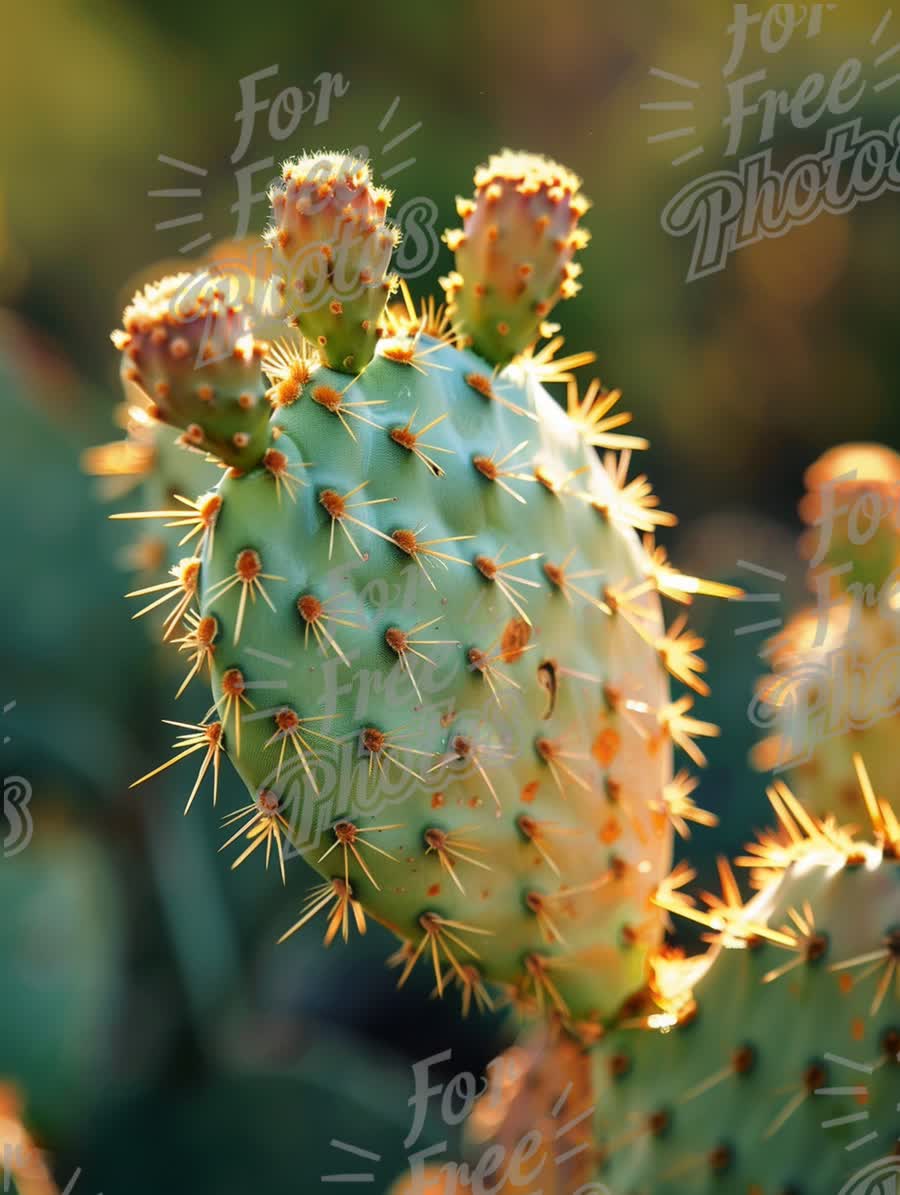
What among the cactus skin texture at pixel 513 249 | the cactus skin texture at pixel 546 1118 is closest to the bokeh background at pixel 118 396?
the cactus skin texture at pixel 546 1118

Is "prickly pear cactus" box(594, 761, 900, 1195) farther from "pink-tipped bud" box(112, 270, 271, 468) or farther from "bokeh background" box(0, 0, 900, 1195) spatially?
"bokeh background" box(0, 0, 900, 1195)

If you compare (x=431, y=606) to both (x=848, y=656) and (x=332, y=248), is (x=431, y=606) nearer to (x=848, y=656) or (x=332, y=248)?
(x=332, y=248)

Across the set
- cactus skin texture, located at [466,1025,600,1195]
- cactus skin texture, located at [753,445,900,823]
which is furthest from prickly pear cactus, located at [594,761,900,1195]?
cactus skin texture, located at [753,445,900,823]

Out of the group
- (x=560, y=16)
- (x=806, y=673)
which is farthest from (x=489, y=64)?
(x=806, y=673)

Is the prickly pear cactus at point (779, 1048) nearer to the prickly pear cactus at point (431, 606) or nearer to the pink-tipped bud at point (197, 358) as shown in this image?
the prickly pear cactus at point (431, 606)

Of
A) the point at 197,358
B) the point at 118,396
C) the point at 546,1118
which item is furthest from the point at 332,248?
the point at 118,396
